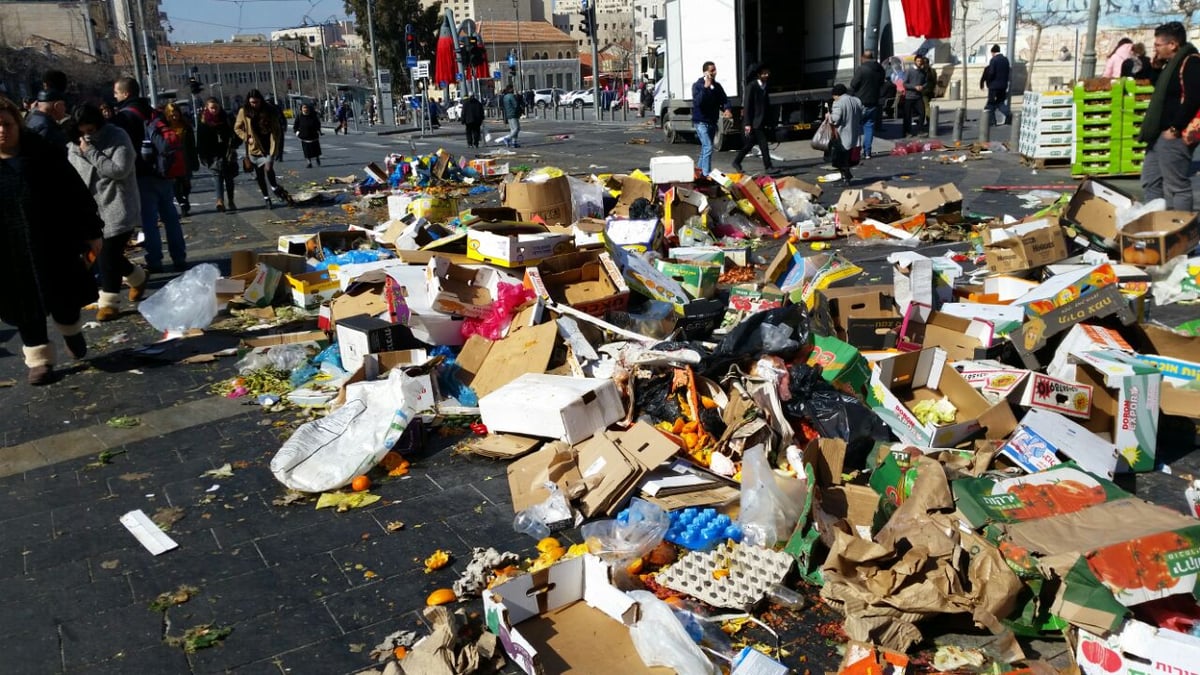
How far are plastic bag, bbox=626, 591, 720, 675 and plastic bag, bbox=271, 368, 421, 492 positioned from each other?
185cm

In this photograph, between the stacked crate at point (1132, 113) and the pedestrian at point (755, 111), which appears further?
the pedestrian at point (755, 111)

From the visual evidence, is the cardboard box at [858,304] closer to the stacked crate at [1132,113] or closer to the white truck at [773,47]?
the stacked crate at [1132,113]

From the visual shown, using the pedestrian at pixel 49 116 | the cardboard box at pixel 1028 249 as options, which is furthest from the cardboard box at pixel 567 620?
the pedestrian at pixel 49 116

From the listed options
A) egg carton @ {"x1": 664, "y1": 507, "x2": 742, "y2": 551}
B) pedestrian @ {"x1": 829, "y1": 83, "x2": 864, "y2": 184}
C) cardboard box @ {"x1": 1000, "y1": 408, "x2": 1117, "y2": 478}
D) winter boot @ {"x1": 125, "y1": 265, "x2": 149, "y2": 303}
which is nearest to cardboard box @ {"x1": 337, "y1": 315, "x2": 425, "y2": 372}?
egg carton @ {"x1": 664, "y1": 507, "x2": 742, "y2": 551}

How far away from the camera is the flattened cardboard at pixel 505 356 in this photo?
5.05 m

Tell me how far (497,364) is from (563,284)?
92 centimetres

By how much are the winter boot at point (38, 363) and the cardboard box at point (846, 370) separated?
4826 mm

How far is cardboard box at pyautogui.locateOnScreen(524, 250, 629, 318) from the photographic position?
5648 millimetres

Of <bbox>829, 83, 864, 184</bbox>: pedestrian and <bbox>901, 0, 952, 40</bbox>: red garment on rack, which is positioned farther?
<bbox>901, 0, 952, 40</bbox>: red garment on rack

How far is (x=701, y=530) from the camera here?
361 cm

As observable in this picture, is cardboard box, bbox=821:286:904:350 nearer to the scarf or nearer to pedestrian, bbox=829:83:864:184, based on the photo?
the scarf

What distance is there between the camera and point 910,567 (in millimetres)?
3043

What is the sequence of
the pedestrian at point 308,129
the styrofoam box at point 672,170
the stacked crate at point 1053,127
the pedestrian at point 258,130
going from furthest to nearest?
1. the pedestrian at point 308,129
2. the stacked crate at point 1053,127
3. the pedestrian at point 258,130
4. the styrofoam box at point 672,170

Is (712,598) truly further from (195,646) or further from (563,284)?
(563,284)
